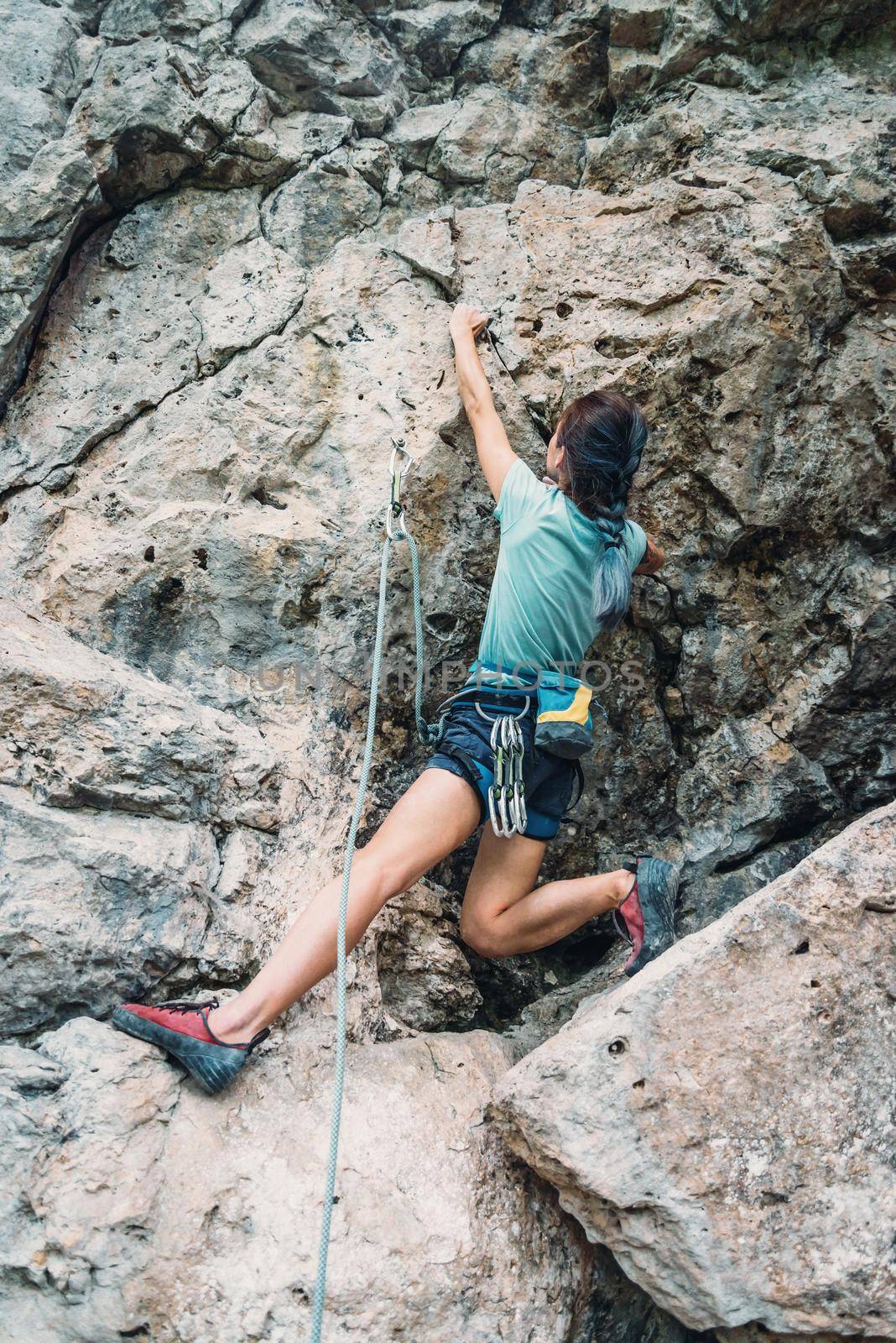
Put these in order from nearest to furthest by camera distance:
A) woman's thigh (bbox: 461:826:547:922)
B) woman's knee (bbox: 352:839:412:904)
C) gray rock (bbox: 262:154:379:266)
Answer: woman's knee (bbox: 352:839:412:904) → woman's thigh (bbox: 461:826:547:922) → gray rock (bbox: 262:154:379:266)

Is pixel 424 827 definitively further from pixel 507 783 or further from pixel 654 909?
pixel 654 909

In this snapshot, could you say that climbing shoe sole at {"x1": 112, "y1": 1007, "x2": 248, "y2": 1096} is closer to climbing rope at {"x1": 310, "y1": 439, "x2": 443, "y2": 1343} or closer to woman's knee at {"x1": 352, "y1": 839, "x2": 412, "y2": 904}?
climbing rope at {"x1": 310, "y1": 439, "x2": 443, "y2": 1343}

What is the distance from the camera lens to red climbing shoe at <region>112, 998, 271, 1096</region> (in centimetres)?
255

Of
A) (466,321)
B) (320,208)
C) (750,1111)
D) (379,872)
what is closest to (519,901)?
(379,872)

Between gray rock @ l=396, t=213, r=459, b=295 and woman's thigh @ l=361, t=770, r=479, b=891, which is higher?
gray rock @ l=396, t=213, r=459, b=295

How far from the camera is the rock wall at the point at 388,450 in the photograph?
288 centimetres

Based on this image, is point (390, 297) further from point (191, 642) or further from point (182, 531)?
point (191, 642)

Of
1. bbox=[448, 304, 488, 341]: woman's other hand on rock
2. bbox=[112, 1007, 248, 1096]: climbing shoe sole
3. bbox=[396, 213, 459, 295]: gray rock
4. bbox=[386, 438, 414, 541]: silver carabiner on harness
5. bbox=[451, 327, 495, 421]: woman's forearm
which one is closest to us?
bbox=[112, 1007, 248, 1096]: climbing shoe sole

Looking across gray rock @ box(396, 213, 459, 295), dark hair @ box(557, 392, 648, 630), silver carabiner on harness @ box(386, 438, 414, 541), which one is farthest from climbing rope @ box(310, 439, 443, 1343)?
gray rock @ box(396, 213, 459, 295)

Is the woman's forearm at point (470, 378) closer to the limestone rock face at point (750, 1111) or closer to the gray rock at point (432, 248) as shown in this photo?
the gray rock at point (432, 248)

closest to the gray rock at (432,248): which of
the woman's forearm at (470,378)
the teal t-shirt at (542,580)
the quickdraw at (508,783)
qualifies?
the woman's forearm at (470,378)

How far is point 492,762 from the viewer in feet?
9.77

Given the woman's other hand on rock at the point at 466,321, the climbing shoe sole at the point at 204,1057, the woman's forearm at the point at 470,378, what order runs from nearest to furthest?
1. the climbing shoe sole at the point at 204,1057
2. the woman's forearm at the point at 470,378
3. the woman's other hand on rock at the point at 466,321

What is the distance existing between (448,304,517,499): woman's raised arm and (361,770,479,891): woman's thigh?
106 cm
